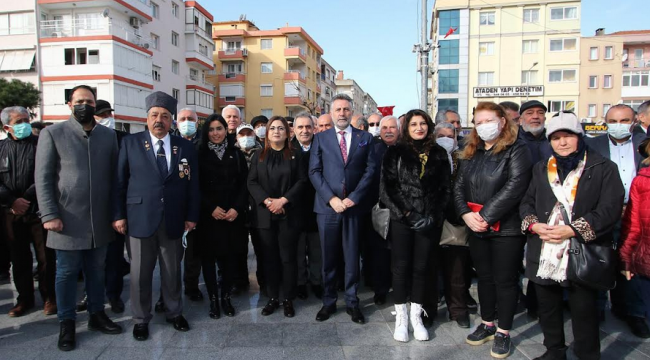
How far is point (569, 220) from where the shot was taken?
10.2 feet

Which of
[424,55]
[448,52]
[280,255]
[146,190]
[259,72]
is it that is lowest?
[280,255]

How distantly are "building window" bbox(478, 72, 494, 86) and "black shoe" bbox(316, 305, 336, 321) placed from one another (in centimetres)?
4013

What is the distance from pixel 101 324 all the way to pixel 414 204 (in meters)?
3.27

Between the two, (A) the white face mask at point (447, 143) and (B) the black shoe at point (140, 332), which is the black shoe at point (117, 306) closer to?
(B) the black shoe at point (140, 332)

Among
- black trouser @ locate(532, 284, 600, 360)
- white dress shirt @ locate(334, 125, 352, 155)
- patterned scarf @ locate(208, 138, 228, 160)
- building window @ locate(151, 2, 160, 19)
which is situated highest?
building window @ locate(151, 2, 160, 19)

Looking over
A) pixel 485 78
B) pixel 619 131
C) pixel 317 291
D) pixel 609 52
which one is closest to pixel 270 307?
pixel 317 291

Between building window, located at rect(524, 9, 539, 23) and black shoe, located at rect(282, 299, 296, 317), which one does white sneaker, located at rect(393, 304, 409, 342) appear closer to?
black shoe, located at rect(282, 299, 296, 317)

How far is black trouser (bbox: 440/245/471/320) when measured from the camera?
4.07 m

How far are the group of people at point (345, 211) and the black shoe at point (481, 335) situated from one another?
2cm

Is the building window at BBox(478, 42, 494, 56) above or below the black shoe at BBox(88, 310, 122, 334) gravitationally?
above

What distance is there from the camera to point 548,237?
10.2 ft

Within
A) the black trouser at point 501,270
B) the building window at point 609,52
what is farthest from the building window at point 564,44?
the black trouser at point 501,270

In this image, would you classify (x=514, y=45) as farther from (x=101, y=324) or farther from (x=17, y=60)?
(x=101, y=324)

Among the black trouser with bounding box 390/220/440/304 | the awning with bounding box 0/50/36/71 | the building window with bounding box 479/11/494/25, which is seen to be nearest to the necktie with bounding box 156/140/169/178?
the black trouser with bounding box 390/220/440/304
